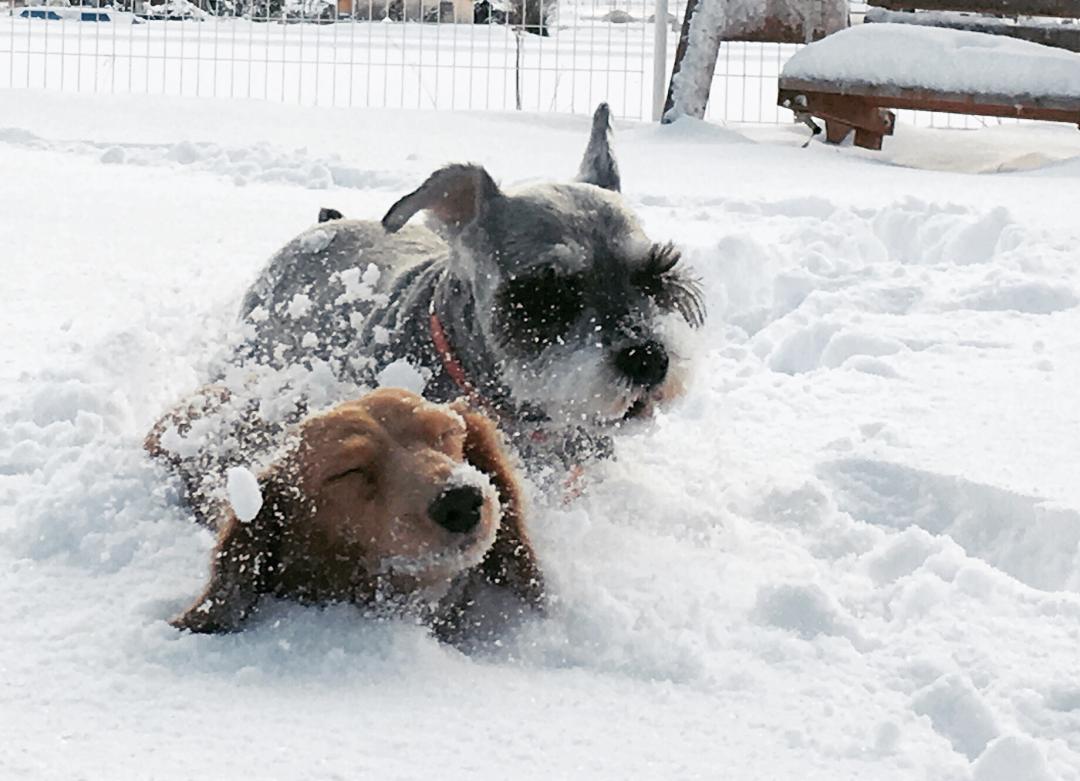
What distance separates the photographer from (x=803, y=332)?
217 inches

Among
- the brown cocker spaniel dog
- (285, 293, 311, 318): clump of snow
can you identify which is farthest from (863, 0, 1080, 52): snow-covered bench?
the brown cocker spaniel dog

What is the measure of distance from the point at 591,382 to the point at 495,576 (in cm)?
65

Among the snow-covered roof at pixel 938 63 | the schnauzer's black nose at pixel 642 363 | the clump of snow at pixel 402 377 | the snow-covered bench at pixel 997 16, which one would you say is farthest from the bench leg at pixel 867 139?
the schnauzer's black nose at pixel 642 363

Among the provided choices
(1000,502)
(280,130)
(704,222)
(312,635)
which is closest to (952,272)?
(704,222)

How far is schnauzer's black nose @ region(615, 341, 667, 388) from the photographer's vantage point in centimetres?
353

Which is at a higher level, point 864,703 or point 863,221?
point 863,221

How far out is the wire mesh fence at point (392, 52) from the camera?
1285cm

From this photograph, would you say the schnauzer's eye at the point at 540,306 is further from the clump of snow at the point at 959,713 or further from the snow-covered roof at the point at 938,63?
the snow-covered roof at the point at 938,63

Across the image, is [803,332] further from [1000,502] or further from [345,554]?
[345,554]

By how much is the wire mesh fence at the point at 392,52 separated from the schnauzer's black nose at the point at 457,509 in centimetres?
988

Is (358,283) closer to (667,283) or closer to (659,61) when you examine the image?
(667,283)

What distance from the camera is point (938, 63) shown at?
10219mm

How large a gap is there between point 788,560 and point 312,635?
119 centimetres

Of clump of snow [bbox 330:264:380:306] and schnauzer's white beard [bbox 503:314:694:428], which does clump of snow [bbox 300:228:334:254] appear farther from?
schnauzer's white beard [bbox 503:314:694:428]
